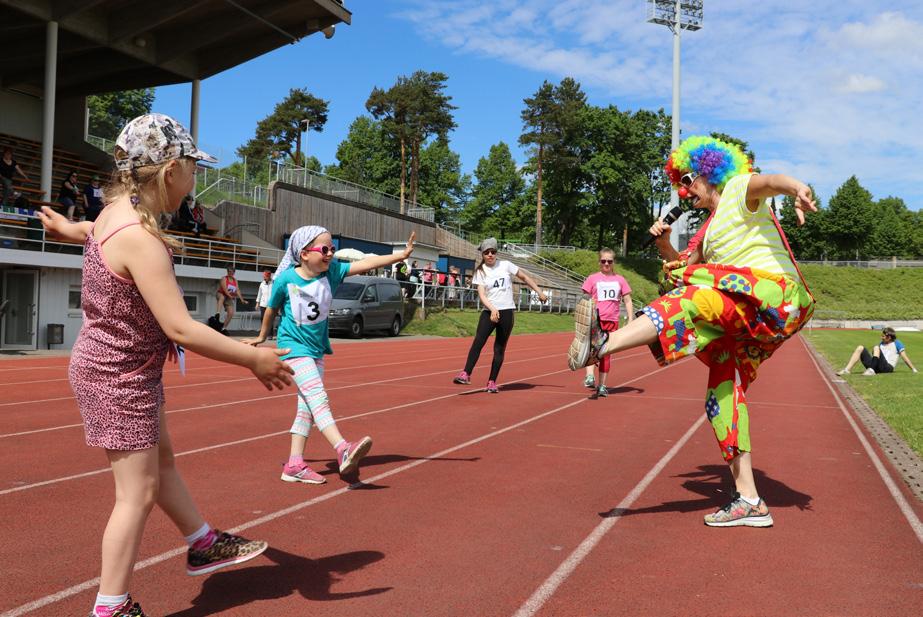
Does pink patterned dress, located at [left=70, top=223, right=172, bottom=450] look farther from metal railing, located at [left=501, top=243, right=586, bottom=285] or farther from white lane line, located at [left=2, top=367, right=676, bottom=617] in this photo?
metal railing, located at [left=501, top=243, right=586, bottom=285]

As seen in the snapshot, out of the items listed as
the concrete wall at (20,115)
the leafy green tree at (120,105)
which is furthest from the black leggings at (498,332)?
the leafy green tree at (120,105)

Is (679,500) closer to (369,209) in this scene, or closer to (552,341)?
(552,341)

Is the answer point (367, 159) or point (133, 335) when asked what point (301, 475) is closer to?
point (133, 335)

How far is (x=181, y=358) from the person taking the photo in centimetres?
311

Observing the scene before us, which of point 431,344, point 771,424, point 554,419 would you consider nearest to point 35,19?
point 431,344

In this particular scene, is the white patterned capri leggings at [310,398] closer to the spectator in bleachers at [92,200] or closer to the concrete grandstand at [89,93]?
the concrete grandstand at [89,93]

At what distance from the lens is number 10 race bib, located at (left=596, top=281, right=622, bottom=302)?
1098 cm

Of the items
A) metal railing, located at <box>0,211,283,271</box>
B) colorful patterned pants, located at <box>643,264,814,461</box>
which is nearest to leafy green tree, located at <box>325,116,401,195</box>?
metal railing, located at <box>0,211,283,271</box>

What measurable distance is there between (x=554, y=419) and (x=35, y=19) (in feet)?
70.5

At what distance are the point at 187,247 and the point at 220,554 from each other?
65.2 ft

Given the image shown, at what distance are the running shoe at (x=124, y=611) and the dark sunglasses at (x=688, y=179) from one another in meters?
3.71

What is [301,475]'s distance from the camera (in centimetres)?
553

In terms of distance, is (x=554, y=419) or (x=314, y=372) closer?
(x=314, y=372)

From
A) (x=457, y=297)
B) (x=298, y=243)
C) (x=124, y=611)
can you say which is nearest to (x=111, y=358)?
(x=124, y=611)
